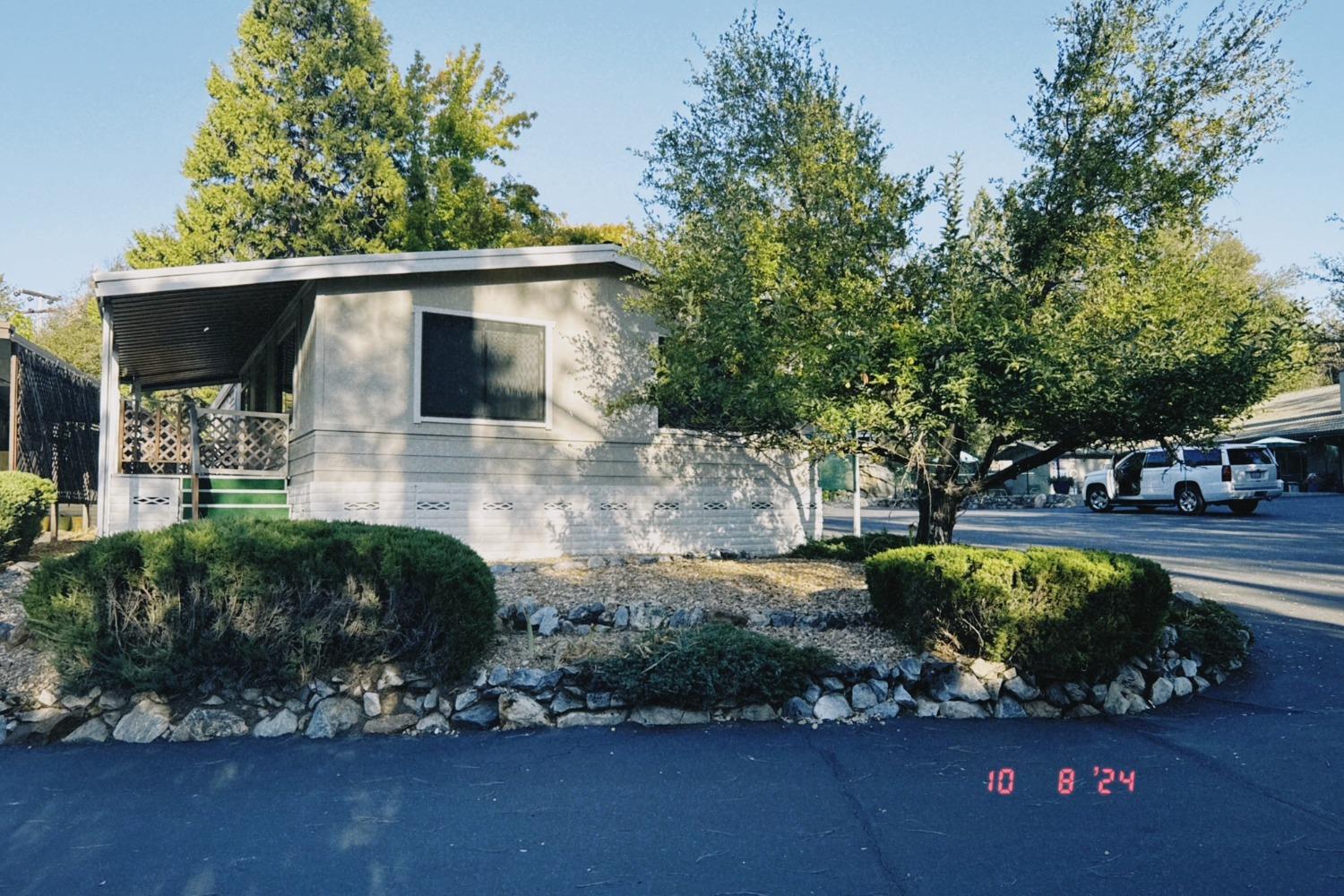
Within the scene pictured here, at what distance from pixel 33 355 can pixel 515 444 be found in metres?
7.44

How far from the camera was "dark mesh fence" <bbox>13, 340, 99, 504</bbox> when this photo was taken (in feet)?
40.4

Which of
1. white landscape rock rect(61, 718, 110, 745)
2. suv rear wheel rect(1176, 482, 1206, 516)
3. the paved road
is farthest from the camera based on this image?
suv rear wheel rect(1176, 482, 1206, 516)

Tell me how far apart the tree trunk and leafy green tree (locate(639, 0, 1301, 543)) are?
2 centimetres

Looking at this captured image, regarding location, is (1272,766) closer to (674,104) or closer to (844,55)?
(844,55)

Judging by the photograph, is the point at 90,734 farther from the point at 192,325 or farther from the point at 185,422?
the point at 192,325

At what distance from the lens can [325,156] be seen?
22828 millimetres

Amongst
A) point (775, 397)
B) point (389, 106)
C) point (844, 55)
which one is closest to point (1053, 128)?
point (844, 55)

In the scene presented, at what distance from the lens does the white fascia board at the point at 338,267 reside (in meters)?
9.63

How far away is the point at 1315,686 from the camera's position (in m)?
5.89

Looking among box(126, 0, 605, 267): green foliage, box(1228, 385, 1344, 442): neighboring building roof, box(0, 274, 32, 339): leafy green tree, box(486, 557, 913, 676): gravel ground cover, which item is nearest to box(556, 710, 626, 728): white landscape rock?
box(486, 557, 913, 676): gravel ground cover

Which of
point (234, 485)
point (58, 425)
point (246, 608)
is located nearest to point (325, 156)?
point (58, 425)

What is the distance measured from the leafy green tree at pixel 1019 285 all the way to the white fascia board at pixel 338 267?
2.28 metres

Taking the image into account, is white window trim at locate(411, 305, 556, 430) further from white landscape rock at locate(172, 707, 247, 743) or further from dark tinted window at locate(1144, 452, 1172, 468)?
dark tinted window at locate(1144, 452, 1172, 468)

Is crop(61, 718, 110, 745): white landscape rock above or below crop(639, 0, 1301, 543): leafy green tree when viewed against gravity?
below
